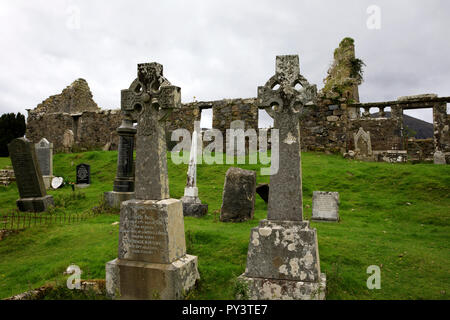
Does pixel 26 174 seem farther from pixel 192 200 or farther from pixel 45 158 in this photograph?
pixel 192 200

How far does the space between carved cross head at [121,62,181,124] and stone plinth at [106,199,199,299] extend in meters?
1.36

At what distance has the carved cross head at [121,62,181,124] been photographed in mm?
5000

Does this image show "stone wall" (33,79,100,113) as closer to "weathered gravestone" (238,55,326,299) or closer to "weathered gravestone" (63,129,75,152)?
"weathered gravestone" (63,129,75,152)

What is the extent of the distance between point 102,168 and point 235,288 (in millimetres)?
13498

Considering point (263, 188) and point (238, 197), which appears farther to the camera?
point (263, 188)

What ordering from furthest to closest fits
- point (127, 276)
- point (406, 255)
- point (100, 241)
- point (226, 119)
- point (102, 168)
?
point (226, 119) → point (102, 168) → point (100, 241) → point (406, 255) → point (127, 276)

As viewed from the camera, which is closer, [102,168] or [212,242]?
[212,242]

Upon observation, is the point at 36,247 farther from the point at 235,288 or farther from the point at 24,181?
the point at 235,288

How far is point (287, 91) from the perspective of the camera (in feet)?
15.6

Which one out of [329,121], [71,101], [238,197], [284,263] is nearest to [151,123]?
[284,263]

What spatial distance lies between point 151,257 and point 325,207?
18.0 ft

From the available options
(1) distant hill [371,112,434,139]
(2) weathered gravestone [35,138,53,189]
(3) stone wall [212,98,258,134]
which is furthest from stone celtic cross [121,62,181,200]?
(1) distant hill [371,112,434,139]

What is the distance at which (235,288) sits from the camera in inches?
172
